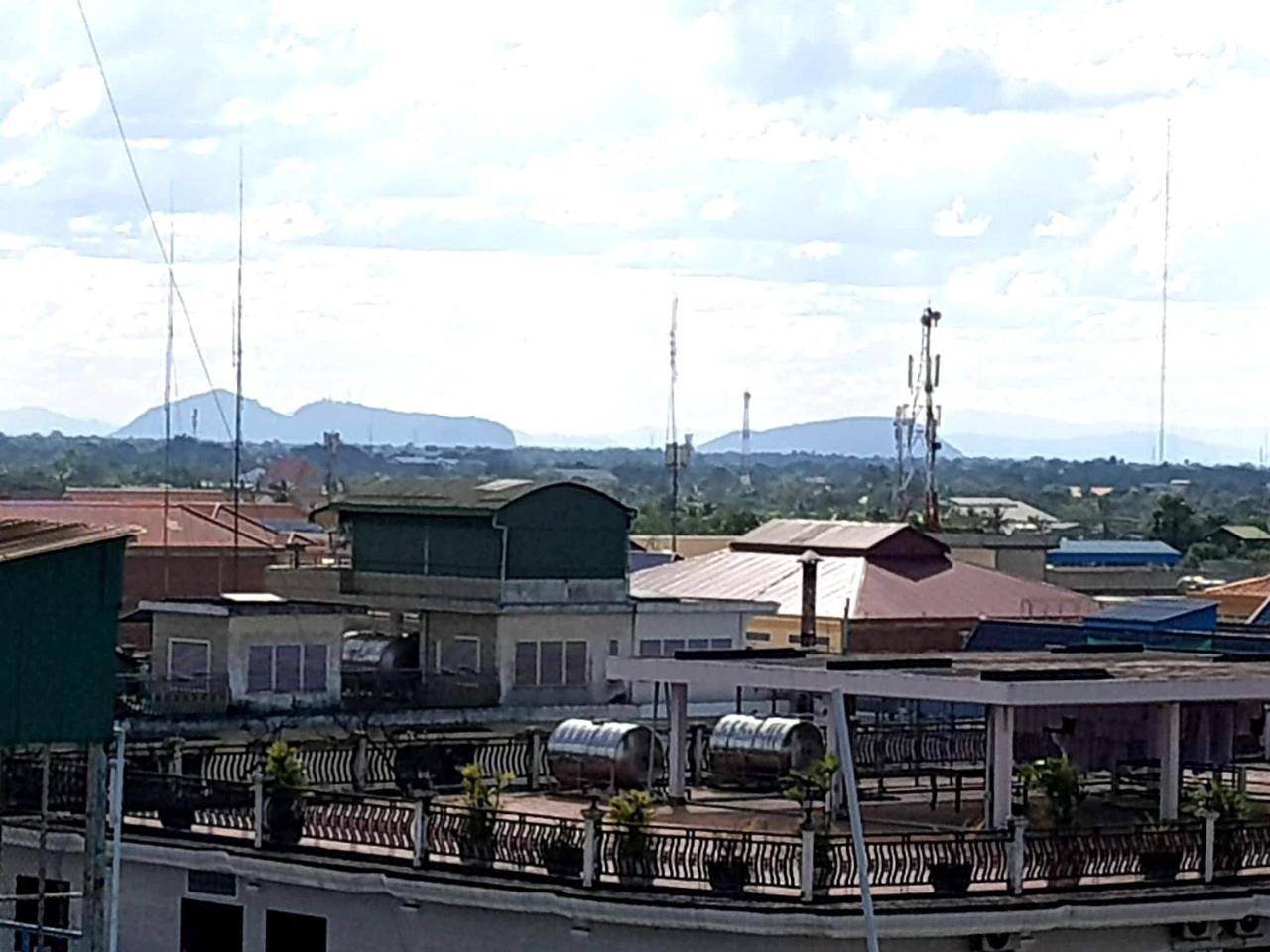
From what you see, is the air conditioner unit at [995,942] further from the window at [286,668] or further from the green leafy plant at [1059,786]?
the window at [286,668]

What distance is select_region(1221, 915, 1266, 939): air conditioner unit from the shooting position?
30531 millimetres

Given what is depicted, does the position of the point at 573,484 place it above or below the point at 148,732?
above

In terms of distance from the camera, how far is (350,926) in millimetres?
31031

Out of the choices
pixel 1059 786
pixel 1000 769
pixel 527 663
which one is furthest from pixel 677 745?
pixel 527 663

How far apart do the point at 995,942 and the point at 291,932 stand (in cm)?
827

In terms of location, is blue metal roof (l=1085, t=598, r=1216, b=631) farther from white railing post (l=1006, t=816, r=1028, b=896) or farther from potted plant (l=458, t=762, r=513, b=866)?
potted plant (l=458, t=762, r=513, b=866)

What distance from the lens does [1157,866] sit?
1179 inches

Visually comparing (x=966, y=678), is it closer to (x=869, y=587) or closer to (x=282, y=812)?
(x=282, y=812)

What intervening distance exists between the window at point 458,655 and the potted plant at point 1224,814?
16.0m

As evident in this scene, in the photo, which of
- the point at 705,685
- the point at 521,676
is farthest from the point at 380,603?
the point at 705,685

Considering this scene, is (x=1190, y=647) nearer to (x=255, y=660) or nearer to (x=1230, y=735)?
(x=1230, y=735)

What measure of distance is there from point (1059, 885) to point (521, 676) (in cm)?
1930

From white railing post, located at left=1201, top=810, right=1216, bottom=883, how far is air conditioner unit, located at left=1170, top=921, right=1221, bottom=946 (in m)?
0.53

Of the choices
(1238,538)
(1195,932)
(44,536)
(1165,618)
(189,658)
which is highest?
(44,536)
